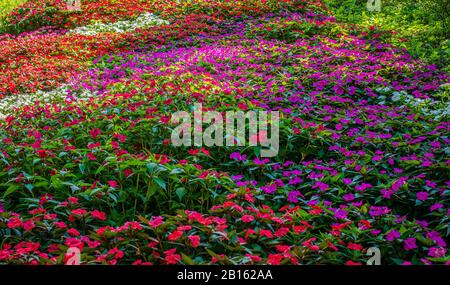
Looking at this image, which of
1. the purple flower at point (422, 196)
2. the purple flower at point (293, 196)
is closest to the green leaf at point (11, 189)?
the purple flower at point (293, 196)

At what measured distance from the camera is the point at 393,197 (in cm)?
347

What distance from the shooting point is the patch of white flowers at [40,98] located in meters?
6.21

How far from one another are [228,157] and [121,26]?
24.4 feet

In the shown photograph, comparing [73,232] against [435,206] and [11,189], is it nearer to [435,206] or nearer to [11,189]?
[11,189]

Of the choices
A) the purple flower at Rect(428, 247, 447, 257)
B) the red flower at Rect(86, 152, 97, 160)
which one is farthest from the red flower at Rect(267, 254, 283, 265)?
the red flower at Rect(86, 152, 97, 160)

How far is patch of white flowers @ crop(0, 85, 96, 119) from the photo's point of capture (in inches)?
245

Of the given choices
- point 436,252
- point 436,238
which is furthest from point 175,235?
point 436,238

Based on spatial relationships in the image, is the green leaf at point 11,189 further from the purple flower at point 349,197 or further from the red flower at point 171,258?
the purple flower at point 349,197

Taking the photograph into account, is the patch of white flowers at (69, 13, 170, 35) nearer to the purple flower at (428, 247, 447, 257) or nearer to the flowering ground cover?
the flowering ground cover

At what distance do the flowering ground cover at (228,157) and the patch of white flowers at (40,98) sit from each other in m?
0.04

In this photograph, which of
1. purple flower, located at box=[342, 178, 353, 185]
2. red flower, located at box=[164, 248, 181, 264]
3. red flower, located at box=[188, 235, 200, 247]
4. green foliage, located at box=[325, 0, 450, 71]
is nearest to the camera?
red flower, located at box=[164, 248, 181, 264]

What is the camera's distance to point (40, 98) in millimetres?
6605

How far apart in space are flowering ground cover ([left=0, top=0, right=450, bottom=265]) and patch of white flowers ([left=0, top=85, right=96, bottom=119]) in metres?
0.04
